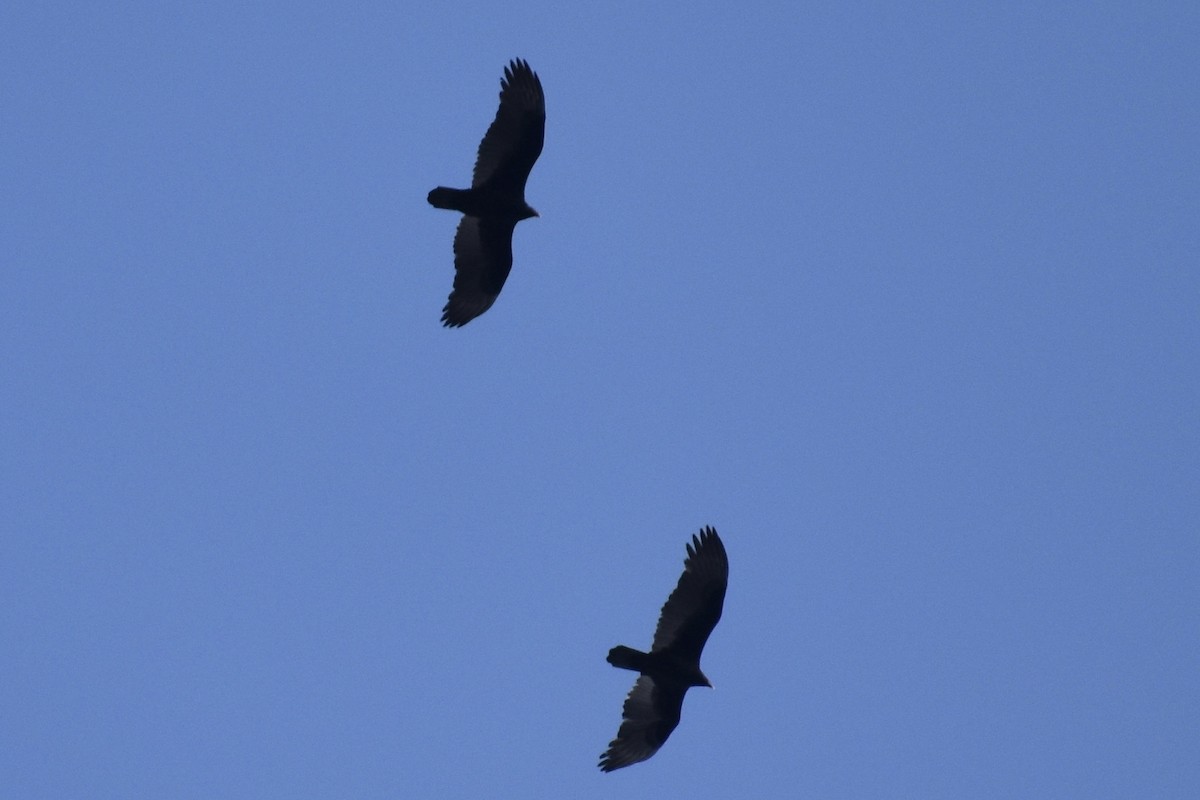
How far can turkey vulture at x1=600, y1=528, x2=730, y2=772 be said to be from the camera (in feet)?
73.2

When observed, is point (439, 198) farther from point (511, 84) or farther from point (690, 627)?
point (690, 627)

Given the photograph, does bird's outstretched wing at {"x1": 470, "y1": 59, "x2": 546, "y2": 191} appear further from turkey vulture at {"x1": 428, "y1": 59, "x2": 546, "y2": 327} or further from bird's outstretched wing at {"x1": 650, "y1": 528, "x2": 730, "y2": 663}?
bird's outstretched wing at {"x1": 650, "y1": 528, "x2": 730, "y2": 663}

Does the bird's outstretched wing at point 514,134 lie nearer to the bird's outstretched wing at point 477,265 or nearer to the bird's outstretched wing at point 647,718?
the bird's outstretched wing at point 477,265

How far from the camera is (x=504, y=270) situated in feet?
78.0

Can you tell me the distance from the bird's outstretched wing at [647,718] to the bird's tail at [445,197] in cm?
662

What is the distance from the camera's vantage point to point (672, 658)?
73.6 feet

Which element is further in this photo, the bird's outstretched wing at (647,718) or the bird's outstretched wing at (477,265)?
the bird's outstretched wing at (477,265)

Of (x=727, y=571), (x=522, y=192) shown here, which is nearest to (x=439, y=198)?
(x=522, y=192)

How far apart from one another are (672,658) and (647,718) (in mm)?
859

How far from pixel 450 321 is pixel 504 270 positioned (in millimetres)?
1007

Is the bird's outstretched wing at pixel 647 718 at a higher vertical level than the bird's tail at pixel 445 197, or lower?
lower

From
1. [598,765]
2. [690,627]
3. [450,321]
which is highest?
[450,321]

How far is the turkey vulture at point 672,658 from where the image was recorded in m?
22.3

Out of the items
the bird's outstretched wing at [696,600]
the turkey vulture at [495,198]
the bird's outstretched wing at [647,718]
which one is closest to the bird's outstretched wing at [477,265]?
the turkey vulture at [495,198]
